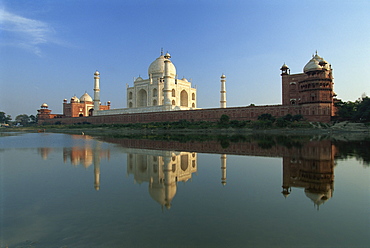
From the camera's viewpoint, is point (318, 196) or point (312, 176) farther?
point (312, 176)

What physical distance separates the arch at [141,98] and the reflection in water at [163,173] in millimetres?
34253

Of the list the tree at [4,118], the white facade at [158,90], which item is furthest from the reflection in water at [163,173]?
the tree at [4,118]

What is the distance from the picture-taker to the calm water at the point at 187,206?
9.50 ft

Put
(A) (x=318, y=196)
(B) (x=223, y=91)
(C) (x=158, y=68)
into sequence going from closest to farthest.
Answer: (A) (x=318, y=196) < (B) (x=223, y=91) < (C) (x=158, y=68)

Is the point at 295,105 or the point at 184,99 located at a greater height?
the point at 184,99

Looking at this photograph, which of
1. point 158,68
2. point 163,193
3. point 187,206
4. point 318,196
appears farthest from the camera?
point 158,68

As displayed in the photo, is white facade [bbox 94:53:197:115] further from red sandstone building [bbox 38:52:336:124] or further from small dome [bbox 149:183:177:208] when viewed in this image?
small dome [bbox 149:183:177:208]

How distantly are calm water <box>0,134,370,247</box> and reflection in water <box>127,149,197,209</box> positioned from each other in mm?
22

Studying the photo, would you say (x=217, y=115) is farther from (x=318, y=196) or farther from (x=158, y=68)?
(x=318, y=196)

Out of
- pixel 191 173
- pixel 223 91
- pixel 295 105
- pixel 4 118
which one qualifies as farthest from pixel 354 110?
pixel 4 118

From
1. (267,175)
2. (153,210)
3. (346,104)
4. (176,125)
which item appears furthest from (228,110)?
(153,210)

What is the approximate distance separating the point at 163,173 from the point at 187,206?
2.52 m

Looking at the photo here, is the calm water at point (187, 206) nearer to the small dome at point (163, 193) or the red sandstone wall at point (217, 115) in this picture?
the small dome at point (163, 193)

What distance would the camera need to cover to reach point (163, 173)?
254 inches
